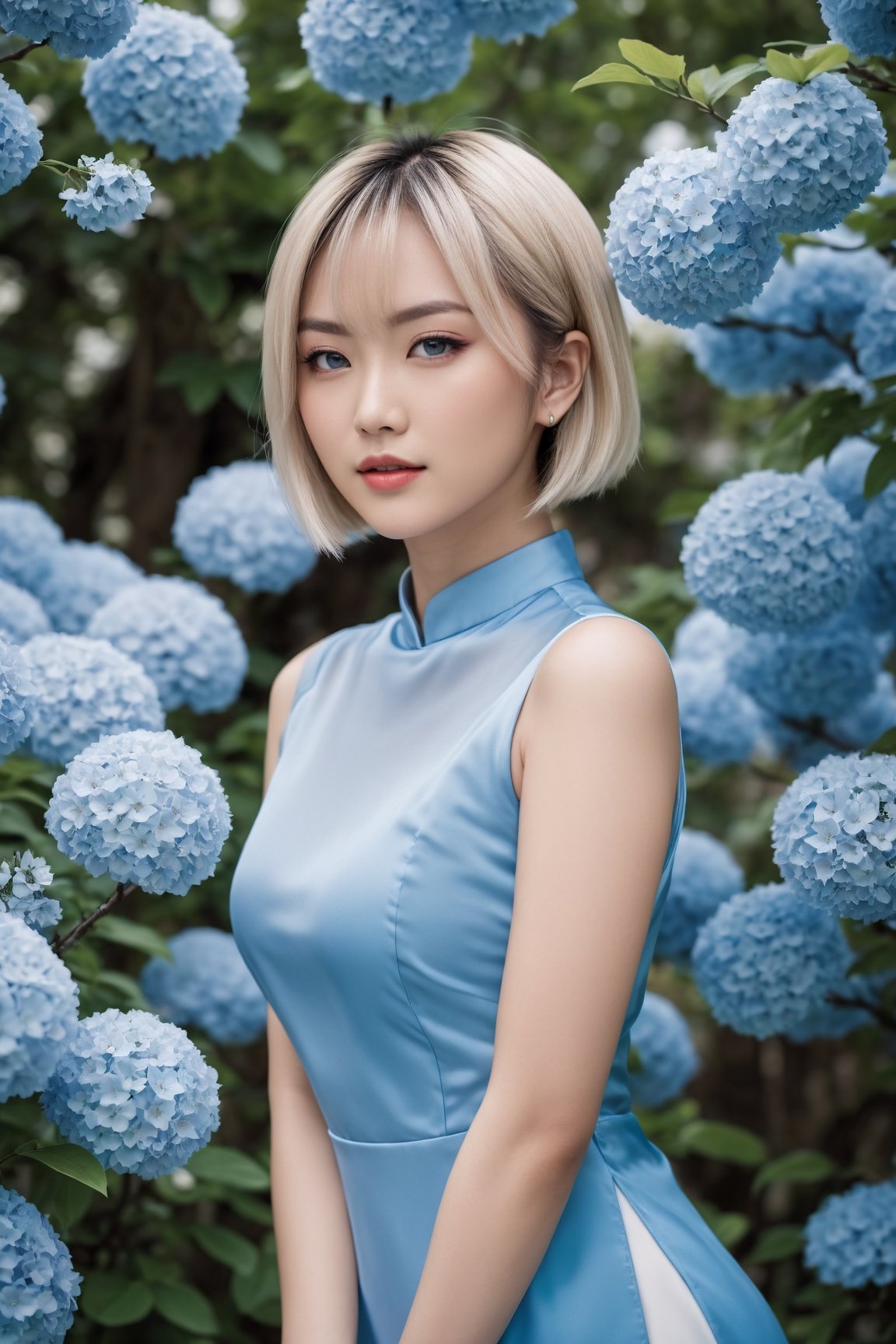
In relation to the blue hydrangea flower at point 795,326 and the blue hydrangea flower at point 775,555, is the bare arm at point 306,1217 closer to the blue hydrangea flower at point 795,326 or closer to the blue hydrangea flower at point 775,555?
the blue hydrangea flower at point 775,555

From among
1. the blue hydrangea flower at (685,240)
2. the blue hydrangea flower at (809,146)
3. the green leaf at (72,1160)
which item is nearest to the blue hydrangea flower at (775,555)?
the blue hydrangea flower at (685,240)

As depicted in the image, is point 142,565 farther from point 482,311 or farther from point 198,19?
point 482,311

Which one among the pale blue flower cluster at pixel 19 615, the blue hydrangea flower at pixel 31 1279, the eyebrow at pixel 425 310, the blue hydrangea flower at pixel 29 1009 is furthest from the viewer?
the pale blue flower cluster at pixel 19 615

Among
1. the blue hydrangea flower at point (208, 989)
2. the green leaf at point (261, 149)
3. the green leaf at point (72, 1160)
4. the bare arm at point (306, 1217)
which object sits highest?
the green leaf at point (261, 149)

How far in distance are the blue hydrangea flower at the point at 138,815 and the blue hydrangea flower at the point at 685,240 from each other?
684 millimetres

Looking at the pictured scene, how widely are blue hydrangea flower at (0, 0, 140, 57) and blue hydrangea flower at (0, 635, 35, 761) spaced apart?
58cm

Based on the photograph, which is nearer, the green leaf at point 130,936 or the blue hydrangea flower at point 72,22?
the blue hydrangea flower at point 72,22

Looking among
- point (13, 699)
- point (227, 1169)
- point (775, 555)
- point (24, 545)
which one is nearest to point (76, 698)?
point (13, 699)

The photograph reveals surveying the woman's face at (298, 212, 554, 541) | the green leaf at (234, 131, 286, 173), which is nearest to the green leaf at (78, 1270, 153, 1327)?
the woman's face at (298, 212, 554, 541)

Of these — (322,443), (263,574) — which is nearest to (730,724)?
(263,574)

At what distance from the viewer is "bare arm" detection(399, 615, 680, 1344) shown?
1157 mm

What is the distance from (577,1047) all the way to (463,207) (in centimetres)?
81

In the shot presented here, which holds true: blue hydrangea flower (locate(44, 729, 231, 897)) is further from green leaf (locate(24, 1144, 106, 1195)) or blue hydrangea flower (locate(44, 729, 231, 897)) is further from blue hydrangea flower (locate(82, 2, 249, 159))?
blue hydrangea flower (locate(82, 2, 249, 159))

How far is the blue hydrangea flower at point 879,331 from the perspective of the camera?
179cm
